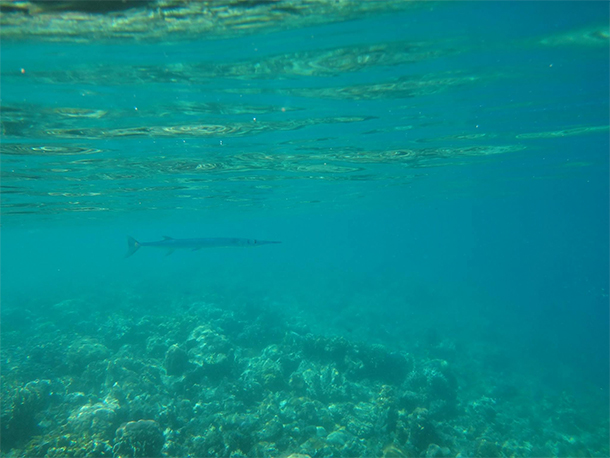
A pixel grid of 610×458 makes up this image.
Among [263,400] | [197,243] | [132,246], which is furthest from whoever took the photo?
[132,246]

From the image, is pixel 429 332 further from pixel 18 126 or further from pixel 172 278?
pixel 172 278

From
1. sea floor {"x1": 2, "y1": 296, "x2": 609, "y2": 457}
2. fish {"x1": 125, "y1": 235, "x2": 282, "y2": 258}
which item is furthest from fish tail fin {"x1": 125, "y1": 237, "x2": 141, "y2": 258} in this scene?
sea floor {"x1": 2, "y1": 296, "x2": 609, "y2": 457}

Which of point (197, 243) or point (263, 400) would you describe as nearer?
point (263, 400)

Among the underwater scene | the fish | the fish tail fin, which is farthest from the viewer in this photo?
the fish tail fin

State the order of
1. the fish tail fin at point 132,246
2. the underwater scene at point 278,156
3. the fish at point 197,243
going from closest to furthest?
the underwater scene at point 278,156
the fish at point 197,243
the fish tail fin at point 132,246

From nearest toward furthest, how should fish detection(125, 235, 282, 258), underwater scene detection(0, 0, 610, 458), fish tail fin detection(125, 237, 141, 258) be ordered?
1. underwater scene detection(0, 0, 610, 458)
2. fish detection(125, 235, 282, 258)
3. fish tail fin detection(125, 237, 141, 258)

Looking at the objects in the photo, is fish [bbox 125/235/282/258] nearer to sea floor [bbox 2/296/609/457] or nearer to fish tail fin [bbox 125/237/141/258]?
fish tail fin [bbox 125/237/141/258]


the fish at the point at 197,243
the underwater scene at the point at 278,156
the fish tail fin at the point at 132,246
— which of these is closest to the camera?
the underwater scene at the point at 278,156

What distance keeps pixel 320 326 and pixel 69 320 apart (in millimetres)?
19680

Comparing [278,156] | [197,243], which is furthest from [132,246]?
[278,156]

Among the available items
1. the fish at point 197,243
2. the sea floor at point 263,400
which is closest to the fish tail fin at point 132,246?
the fish at point 197,243

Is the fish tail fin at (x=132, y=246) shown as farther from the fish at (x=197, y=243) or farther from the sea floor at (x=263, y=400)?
the sea floor at (x=263, y=400)

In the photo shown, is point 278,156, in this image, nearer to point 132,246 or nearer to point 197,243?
point 197,243

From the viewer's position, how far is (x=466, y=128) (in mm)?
14930
